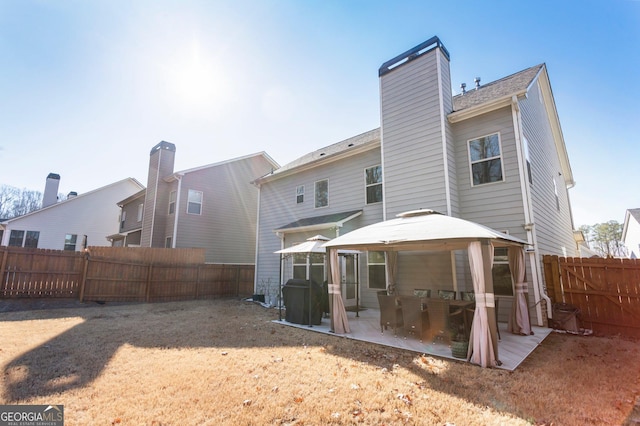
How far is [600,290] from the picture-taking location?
6926mm

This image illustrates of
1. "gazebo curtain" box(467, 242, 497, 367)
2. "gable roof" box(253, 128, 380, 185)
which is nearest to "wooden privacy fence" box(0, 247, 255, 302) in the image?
"gable roof" box(253, 128, 380, 185)

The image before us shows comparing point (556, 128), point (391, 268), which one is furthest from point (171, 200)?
point (556, 128)

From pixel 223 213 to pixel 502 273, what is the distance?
14.8m

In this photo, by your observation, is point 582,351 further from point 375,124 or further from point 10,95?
point 10,95

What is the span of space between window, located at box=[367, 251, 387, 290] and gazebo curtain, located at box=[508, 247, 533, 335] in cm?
374

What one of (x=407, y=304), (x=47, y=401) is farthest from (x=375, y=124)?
(x=47, y=401)

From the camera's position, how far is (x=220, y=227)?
1717 cm

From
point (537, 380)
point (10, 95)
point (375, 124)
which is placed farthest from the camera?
point (375, 124)

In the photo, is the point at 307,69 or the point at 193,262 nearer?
the point at 307,69

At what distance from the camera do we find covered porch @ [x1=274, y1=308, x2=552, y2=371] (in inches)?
189

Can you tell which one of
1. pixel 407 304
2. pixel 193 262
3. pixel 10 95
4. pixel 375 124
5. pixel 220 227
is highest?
pixel 375 124

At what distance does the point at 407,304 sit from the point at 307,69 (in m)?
7.72

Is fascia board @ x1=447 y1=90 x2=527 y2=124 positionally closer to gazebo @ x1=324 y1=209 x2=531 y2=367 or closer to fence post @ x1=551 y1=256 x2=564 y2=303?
gazebo @ x1=324 y1=209 x2=531 y2=367

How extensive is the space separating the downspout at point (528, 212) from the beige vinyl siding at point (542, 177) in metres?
0.37
